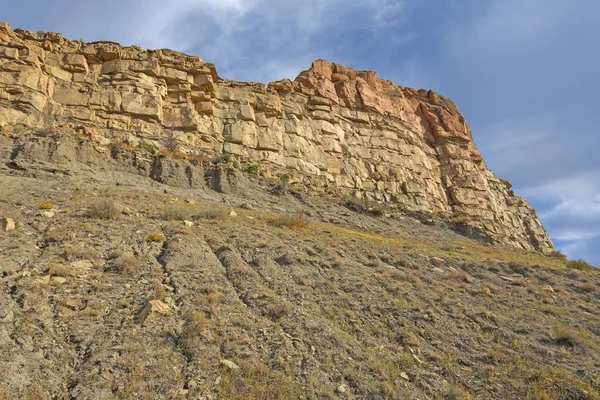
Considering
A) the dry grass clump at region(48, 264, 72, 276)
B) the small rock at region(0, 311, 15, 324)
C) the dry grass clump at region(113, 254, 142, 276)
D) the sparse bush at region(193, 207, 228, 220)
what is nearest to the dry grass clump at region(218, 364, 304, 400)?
the small rock at region(0, 311, 15, 324)

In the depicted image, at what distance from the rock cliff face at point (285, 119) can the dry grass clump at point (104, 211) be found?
11.3m

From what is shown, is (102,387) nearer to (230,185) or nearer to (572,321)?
(572,321)

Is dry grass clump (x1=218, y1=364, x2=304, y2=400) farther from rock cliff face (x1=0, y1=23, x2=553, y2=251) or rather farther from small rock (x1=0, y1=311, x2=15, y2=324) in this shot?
rock cliff face (x1=0, y1=23, x2=553, y2=251)

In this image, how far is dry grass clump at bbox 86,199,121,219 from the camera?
11664 mm

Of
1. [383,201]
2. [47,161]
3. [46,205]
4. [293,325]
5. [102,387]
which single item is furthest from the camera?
[383,201]

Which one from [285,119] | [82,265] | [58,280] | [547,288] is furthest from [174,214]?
[285,119]

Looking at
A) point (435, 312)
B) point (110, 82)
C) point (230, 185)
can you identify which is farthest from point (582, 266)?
point (110, 82)

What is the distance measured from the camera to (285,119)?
3033cm

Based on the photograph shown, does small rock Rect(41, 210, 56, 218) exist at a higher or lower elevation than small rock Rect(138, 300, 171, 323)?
higher

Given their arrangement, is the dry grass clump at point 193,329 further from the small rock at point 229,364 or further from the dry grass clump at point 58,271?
the dry grass clump at point 58,271

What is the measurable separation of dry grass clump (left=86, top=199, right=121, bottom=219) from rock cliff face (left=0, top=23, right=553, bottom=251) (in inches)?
444

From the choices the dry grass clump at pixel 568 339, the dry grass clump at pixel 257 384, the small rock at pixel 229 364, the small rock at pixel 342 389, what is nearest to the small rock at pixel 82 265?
the small rock at pixel 229 364

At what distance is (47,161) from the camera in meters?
18.2

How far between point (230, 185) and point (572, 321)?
16.4m
